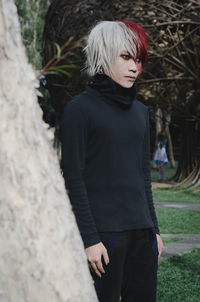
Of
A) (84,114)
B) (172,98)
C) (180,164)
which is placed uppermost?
(84,114)

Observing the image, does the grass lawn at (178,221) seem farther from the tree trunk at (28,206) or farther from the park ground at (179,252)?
the tree trunk at (28,206)

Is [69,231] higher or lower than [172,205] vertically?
higher

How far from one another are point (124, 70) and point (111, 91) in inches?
3.8

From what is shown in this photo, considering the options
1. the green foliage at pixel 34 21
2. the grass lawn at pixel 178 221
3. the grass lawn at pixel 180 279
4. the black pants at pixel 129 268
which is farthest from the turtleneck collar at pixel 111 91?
the green foliage at pixel 34 21

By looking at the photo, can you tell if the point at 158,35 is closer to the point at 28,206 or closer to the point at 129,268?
the point at 129,268

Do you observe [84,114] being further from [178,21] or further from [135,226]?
[178,21]

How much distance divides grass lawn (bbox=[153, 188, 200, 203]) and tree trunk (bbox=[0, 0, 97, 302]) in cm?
862

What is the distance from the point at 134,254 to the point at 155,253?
0.35 ft

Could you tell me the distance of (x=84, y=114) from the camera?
2.02 m

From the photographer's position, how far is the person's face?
6.86 ft

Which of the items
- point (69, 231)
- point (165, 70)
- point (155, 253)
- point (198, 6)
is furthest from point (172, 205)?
point (69, 231)

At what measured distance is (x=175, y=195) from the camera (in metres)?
10.7

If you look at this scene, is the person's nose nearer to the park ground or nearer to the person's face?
the person's face

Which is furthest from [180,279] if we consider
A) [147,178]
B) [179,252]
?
[147,178]
